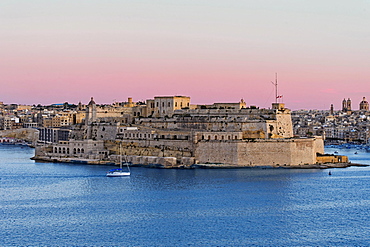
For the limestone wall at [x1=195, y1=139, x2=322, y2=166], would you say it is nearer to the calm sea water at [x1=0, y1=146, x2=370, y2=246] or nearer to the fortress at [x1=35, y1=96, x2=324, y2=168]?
the fortress at [x1=35, y1=96, x2=324, y2=168]

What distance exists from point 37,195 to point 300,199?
1072 centimetres

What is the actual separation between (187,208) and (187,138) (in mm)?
14363

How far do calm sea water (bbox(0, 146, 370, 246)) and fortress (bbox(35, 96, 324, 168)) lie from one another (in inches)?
73.4

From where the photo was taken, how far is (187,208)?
23531 mm

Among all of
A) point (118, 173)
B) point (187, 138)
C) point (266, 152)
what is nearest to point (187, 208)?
point (118, 173)

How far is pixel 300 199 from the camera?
25.6m

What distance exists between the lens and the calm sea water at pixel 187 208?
19438 millimetres

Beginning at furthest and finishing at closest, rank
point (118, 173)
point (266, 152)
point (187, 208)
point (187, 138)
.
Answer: point (187, 138), point (266, 152), point (118, 173), point (187, 208)

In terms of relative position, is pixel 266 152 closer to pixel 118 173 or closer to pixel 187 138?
pixel 187 138

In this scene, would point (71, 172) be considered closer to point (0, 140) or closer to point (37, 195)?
point (37, 195)

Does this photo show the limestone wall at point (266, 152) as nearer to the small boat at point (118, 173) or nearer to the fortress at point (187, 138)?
the fortress at point (187, 138)

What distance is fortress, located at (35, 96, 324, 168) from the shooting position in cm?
3562

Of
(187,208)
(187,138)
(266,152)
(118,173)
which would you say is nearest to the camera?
(187,208)

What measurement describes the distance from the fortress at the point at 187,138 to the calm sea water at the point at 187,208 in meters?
1.86
